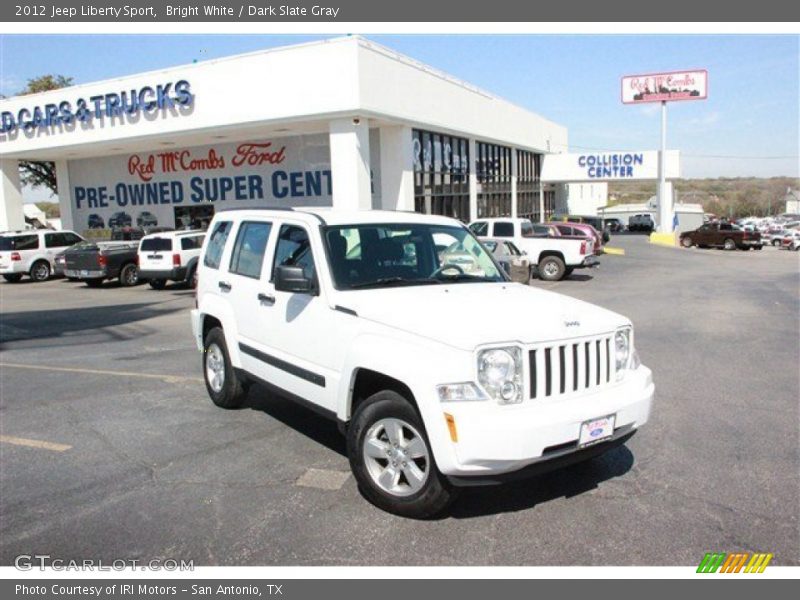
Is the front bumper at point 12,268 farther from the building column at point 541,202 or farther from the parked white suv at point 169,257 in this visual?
the building column at point 541,202

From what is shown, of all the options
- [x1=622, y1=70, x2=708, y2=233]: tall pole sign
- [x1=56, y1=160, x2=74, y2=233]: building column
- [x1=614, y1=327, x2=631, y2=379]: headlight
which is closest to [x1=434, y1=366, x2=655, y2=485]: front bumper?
[x1=614, y1=327, x2=631, y2=379]: headlight

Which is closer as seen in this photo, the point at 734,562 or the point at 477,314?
the point at 734,562

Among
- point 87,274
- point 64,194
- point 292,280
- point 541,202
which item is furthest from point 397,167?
point 541,202

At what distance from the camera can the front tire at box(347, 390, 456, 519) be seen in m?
3.94

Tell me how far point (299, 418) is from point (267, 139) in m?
23.6

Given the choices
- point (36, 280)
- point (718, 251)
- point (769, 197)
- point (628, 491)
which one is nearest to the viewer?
point (628, 491)

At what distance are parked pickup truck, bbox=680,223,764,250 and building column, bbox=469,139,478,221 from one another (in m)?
14.1

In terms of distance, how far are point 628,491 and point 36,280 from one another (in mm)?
24644

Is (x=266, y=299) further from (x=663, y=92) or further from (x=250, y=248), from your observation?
(x=663, y=92)

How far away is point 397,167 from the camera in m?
25.5

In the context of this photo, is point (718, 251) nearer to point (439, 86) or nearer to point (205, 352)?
point (439, 86)

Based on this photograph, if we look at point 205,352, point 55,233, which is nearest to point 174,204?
point 55,233

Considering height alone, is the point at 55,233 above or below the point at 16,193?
below

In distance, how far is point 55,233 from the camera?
2473 cm
